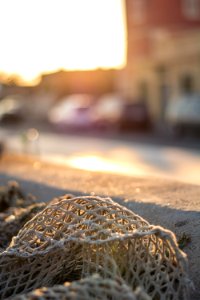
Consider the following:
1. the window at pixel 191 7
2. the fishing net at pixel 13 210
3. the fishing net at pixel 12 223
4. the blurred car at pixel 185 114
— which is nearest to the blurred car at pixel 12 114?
the window at pixel 191 7

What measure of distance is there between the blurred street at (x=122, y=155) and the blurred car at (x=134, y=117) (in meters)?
3.08

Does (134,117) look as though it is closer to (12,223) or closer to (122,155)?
(122,155)

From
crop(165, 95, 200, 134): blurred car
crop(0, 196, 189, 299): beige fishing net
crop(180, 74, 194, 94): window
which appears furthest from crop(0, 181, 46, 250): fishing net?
crop(180, 74, 194, 94): window

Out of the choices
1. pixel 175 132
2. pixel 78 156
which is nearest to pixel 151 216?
pixel 78 156

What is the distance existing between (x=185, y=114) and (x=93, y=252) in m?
23.2

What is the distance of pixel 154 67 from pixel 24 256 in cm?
3759

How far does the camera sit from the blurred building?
3775cm

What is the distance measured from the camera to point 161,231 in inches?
159

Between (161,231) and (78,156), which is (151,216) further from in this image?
(78,156)

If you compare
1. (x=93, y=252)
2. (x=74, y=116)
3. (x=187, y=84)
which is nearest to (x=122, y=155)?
(x=74, y=116)

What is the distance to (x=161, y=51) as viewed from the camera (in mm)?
40250

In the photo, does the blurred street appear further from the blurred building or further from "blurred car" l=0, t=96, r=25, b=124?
"blurred car" l=0, t=96, r=25, b=124

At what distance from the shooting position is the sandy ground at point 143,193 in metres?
5.08

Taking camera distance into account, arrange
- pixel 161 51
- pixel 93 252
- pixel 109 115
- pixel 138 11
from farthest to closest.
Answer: pixel 138 11 → pixel 161 51 → pixel 109 115 → pixel 93 252
